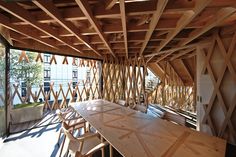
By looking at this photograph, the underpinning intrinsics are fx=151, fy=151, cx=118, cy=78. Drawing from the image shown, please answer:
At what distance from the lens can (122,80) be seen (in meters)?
5.64

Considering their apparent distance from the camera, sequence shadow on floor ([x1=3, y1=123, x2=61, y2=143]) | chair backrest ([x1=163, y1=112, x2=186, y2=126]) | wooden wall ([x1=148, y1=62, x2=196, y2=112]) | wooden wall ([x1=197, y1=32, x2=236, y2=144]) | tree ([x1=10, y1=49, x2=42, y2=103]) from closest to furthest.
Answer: chair backrest ([x1=163, y1=112, x2=186, y2=126]) → wooden wall ([x1=197, y1=32, x2=236, y2=144]) → shadow on floor ([x1=3, y1=123, x2=61, y2=143]) → wooden wall ([x1=148, y1=62, x2=196, y2=112]) → tree ([x1=10, y1=49, x2=42, y2=103])

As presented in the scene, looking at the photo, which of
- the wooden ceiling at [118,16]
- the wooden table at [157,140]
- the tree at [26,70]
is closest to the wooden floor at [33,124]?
the wooden ceiling at [118,16]

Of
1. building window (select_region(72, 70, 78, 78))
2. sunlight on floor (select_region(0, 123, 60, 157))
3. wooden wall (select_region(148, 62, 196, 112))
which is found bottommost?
sunlight on floor (select_region(0, 123, 60, 157))

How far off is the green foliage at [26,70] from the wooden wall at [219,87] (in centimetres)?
702

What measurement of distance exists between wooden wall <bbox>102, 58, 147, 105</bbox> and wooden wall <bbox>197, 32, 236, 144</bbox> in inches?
107

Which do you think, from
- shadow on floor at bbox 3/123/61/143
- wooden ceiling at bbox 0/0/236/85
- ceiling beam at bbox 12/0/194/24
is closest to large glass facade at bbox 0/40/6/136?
shadow on floor at bbox 3/123/61/143

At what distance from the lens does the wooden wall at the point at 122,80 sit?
18.2 feet

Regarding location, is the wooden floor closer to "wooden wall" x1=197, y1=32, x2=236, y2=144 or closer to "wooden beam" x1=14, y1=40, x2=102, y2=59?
"wooden beam" x1=14, y1=40, x2=102, y2=59

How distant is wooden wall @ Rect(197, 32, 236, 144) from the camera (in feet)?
8.01

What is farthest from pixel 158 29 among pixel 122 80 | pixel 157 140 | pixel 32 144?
pixel 122 80

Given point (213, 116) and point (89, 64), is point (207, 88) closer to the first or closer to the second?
point (213, 116)

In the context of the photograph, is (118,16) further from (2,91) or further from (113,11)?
(2,91)

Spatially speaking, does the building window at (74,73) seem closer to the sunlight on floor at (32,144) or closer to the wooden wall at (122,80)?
the wooden wall at (122,80)

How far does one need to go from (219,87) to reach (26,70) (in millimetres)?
7990
